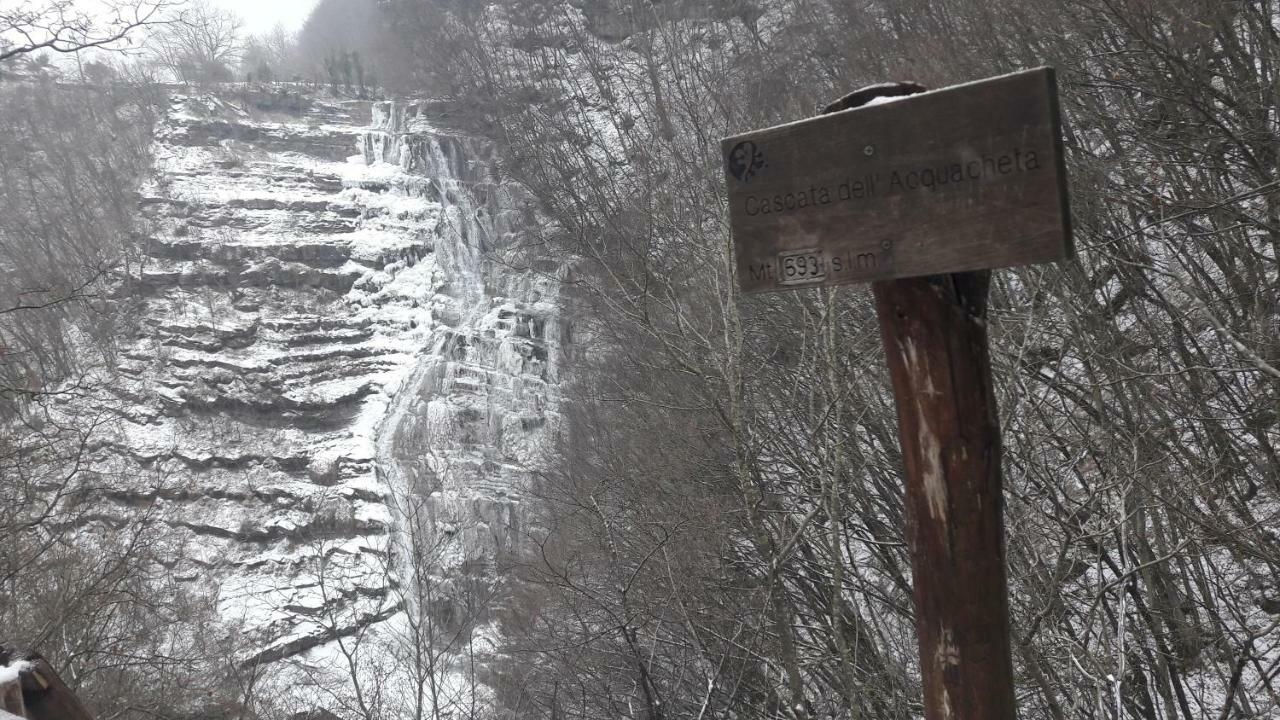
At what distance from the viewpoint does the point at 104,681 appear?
9.24 m

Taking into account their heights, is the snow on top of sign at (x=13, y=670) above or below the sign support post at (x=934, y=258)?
below

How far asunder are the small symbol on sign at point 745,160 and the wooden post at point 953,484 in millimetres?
278

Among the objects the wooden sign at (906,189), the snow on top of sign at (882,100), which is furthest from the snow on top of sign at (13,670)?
the snow on top of sign at (882,100)

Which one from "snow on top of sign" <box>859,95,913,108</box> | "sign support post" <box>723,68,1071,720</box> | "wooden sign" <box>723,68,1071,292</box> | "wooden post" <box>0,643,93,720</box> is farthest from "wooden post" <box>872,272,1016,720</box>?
"wooden post" <box>0,643,93,720</box>

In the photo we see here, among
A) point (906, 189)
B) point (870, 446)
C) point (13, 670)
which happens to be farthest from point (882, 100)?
point (870, 446)

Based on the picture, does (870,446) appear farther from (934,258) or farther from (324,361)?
(324,361)

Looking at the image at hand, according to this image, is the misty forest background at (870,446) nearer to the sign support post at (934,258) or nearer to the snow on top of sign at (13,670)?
the sign support post at (934,258)

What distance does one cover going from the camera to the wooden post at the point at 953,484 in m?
1.39

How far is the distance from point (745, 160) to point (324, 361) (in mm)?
31598

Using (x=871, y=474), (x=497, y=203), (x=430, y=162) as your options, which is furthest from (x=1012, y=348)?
(x=430, y=162)

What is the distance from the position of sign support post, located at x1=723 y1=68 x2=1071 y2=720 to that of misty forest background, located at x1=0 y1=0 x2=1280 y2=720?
193cm

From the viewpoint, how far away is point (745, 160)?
1.50 metres

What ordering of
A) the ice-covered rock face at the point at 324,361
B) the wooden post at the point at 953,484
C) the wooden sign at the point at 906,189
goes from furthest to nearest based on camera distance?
the ice-covered rock face at the point at 324,361
the wooden post at the point at 953,484
the wooden sign at the point at 906,189

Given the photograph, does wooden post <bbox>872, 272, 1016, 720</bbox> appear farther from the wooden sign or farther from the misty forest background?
the misty forest background
